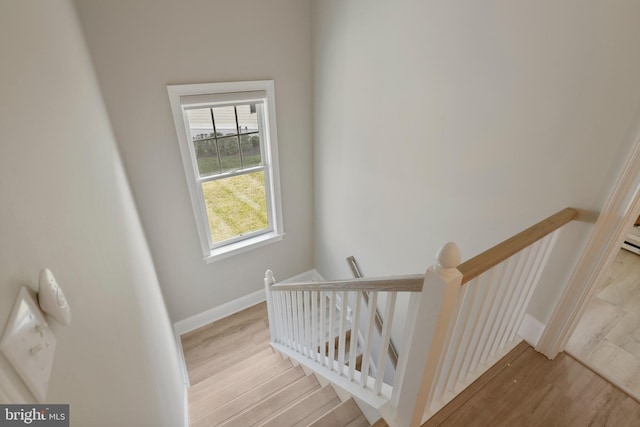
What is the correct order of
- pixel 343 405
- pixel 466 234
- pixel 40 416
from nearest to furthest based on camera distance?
pixel 40 416, pixel 466 234, pixel 343 405

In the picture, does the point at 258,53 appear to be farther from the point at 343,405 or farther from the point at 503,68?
the point at 343,405

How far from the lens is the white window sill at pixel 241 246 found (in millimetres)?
3252

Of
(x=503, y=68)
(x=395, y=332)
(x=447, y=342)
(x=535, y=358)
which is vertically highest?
(x=503, y=68)

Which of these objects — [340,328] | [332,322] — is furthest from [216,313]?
[340,328]

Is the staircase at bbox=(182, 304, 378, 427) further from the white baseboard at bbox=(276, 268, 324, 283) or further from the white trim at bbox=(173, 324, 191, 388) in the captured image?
the white baseboard at bbox=(276, 268, 324, 283)

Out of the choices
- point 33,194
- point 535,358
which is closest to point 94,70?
point 33,194

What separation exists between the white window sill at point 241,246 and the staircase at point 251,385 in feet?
2.91

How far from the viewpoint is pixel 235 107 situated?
284 cm

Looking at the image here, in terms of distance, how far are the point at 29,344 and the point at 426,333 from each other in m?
1.02

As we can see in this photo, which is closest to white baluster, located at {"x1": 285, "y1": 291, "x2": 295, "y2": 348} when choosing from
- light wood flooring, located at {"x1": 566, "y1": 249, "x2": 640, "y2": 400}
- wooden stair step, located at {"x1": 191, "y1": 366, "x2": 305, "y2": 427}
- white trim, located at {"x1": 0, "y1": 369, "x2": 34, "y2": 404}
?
wooden stair step, located at {"x1": 191, "y1": 366, "x2": 305, "y2": 427}

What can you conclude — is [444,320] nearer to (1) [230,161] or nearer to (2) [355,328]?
(2) [355,328]

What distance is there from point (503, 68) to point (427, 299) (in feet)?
4.03

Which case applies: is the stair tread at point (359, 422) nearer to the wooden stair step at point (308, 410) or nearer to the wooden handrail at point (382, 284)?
the wooden stair step at point (308, 410)

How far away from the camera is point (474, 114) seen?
1652 millimetres
